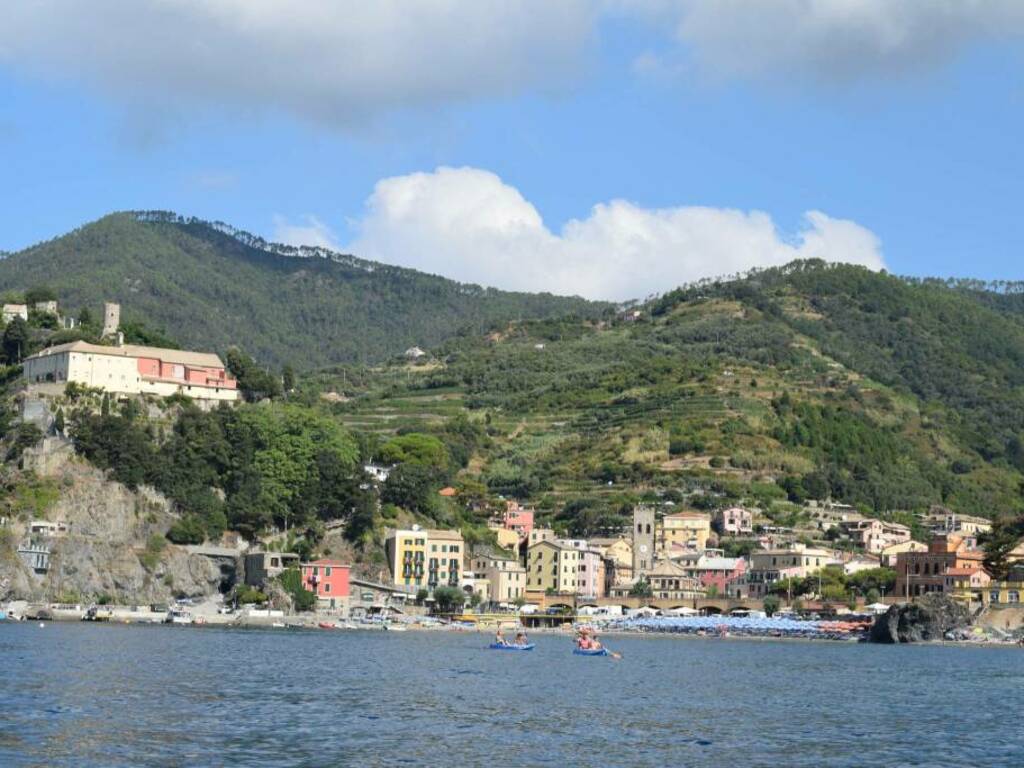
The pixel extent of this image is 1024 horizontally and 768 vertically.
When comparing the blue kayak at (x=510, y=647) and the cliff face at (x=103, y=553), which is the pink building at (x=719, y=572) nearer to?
the cliff face at (x=103, y=553)

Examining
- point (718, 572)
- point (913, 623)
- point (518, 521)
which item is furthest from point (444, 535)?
point (913, 623)

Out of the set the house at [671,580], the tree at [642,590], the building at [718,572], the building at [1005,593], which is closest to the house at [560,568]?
the tree at [642,590]

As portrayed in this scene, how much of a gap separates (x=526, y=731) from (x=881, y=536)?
112170 mm

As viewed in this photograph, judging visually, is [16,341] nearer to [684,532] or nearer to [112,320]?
[112,320]

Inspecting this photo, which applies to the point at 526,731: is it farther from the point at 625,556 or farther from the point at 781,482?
the point at 781,482

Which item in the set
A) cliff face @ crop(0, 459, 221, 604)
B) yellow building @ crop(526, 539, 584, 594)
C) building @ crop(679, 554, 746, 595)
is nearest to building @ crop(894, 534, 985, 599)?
building @ crop(679, 554, 746, 595)

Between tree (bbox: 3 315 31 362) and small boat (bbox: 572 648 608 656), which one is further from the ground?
tree (bbox: 3 315 31 362)

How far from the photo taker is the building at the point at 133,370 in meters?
126

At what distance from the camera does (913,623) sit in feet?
374

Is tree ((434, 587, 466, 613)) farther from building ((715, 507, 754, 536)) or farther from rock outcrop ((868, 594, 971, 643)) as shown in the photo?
building ((715, 507, 754, 536))

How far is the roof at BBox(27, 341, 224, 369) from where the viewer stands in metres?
127

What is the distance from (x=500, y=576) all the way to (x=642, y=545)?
19011mm

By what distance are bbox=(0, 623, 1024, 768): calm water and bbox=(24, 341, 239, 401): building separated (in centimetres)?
4116

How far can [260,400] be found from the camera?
463ft
